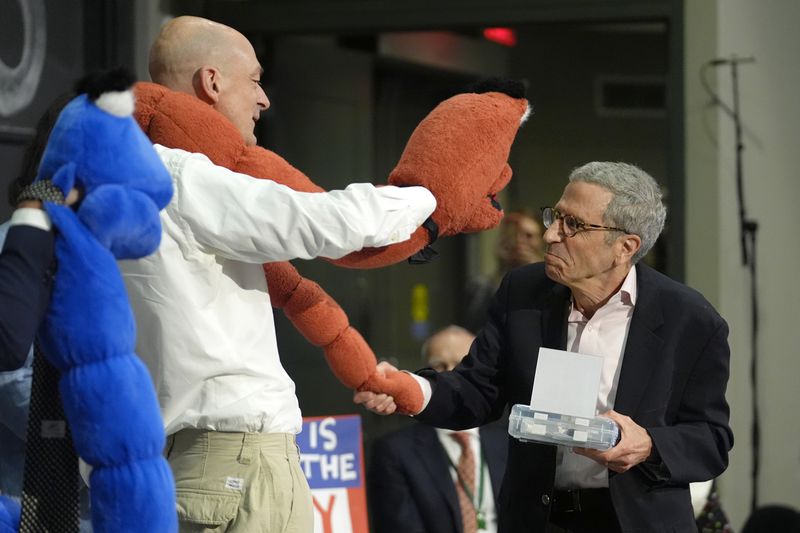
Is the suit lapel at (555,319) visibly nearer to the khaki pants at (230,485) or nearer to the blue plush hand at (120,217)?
the khaki pants at (230,485)

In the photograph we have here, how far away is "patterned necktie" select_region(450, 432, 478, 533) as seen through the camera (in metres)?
4.14

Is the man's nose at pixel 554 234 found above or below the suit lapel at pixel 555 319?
above

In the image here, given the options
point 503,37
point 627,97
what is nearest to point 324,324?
point 503,37

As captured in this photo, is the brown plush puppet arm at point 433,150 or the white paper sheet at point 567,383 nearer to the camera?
the brown plush puppet arm at point 433,150

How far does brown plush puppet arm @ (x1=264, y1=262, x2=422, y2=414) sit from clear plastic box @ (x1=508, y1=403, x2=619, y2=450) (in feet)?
1.04

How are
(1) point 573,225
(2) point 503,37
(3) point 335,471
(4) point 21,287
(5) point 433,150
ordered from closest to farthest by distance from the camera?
(4) point 21,287 < (5) point 433,150 < (1) point 573,225 < (3) point 335,471 < (2) point 503,37

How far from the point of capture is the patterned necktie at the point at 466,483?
4.14m

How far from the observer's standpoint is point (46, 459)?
1998 millimetres

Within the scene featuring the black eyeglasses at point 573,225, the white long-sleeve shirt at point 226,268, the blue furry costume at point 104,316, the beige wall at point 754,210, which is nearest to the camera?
the blue furry costume at point 104,316

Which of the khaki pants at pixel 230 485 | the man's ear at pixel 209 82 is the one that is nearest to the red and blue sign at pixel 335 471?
the khaki pants at pixel 230 485

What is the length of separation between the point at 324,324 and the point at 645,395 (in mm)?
742

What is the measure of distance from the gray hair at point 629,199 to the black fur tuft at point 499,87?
0.37 metres

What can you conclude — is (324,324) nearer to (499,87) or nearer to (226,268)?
(226,268)

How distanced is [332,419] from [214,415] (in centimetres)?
145
